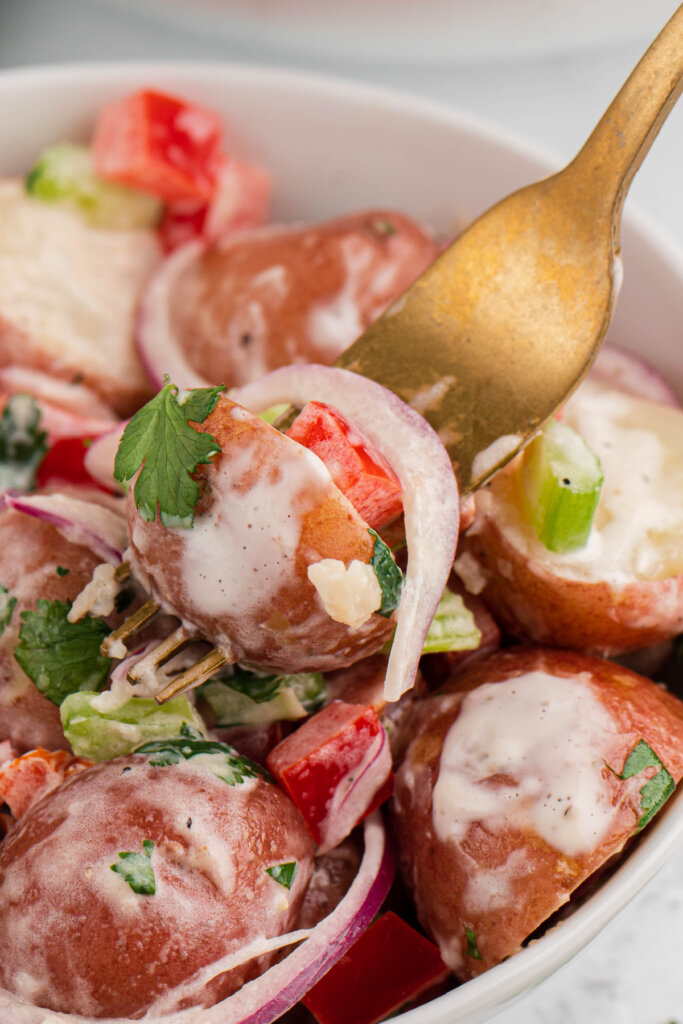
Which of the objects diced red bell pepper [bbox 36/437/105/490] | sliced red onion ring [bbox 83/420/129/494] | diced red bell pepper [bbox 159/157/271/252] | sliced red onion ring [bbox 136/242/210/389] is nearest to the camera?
sliced red onion ring [bbox 83/420/129/494]

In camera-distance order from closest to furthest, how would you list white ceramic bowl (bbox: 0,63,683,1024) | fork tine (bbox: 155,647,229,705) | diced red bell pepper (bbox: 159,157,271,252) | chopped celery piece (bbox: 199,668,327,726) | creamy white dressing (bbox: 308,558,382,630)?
creamy white dressing (bbox: 308,558,382,630)
fork tine (bbox: 155,647,229,705)
chopped celery piece (bbox: 199,668,327,726)
white ceramic bowl (bbox: 0,63,683,1024)
diced red bell pepper (bbox: 159,157,271,252)

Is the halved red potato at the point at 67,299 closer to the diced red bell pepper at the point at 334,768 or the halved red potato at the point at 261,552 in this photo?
the halved red potato at the point at 261,552

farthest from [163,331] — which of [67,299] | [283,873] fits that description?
[283,873]

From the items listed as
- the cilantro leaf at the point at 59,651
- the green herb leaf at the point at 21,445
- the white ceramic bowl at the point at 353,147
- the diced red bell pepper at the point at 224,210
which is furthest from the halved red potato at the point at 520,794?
the diced red bell pepper at the point at 224,210

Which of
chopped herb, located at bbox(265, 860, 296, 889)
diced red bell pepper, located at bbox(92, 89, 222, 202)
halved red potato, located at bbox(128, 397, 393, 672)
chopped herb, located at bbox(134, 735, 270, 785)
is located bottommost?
chopped herb, located at bbox(265, 860, 296, 889)

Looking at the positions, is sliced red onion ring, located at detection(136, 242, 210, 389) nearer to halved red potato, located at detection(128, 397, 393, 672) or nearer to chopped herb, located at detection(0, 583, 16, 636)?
chopped herb, located at detection(0, 583, 16, 636)

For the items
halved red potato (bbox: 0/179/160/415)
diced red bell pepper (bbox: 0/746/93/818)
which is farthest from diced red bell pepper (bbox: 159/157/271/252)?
diced red bell pepper (bbox: 0/746/93/818)
